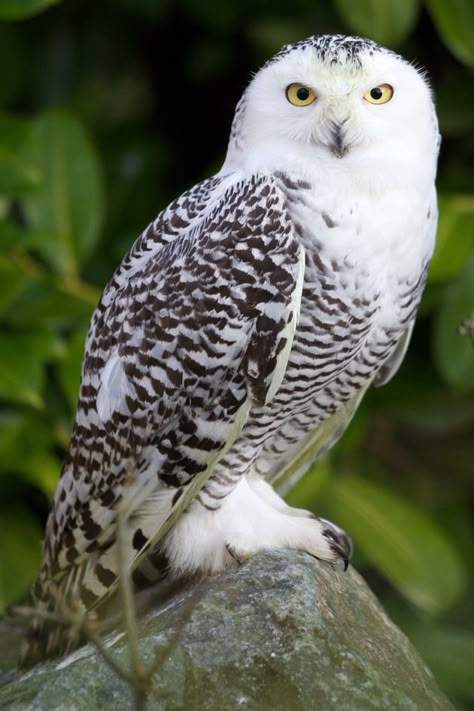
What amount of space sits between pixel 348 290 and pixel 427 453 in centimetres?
278

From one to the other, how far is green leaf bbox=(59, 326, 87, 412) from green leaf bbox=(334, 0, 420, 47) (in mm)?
1299

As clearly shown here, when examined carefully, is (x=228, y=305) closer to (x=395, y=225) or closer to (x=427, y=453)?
(x=395, y=225)

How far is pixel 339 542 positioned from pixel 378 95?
99 centimetres

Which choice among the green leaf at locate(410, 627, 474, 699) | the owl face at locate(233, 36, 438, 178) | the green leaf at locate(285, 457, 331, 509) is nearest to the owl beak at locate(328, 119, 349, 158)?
the owl face at locate(233, 36, 438, 178)

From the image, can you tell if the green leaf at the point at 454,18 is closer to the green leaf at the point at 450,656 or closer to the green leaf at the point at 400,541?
the green leaf at the point at 400,541

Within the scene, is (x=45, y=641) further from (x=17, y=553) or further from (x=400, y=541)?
(x=400, y=541)

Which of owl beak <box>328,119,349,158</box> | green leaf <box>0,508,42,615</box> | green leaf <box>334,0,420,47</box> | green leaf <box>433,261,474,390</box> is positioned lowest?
green leaf <box>0,508,42,615</box>

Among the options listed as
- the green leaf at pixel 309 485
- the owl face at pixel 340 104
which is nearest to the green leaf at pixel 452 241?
the green leaf at pixel 309 485

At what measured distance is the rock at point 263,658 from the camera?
207 centimetres

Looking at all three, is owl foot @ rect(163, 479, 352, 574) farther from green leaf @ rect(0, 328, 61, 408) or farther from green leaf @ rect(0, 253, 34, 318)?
green leaf @ rect(0, 253, 34, 318)

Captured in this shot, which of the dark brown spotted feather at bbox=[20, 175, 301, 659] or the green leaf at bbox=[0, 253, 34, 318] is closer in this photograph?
the dark brown spotted feather at bbox=[20, 175, 301, 659]

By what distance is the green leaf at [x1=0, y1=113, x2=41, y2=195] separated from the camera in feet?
11.4

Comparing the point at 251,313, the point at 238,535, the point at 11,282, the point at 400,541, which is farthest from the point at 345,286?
the point at 400,541

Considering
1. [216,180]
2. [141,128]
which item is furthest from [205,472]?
[141,128]
